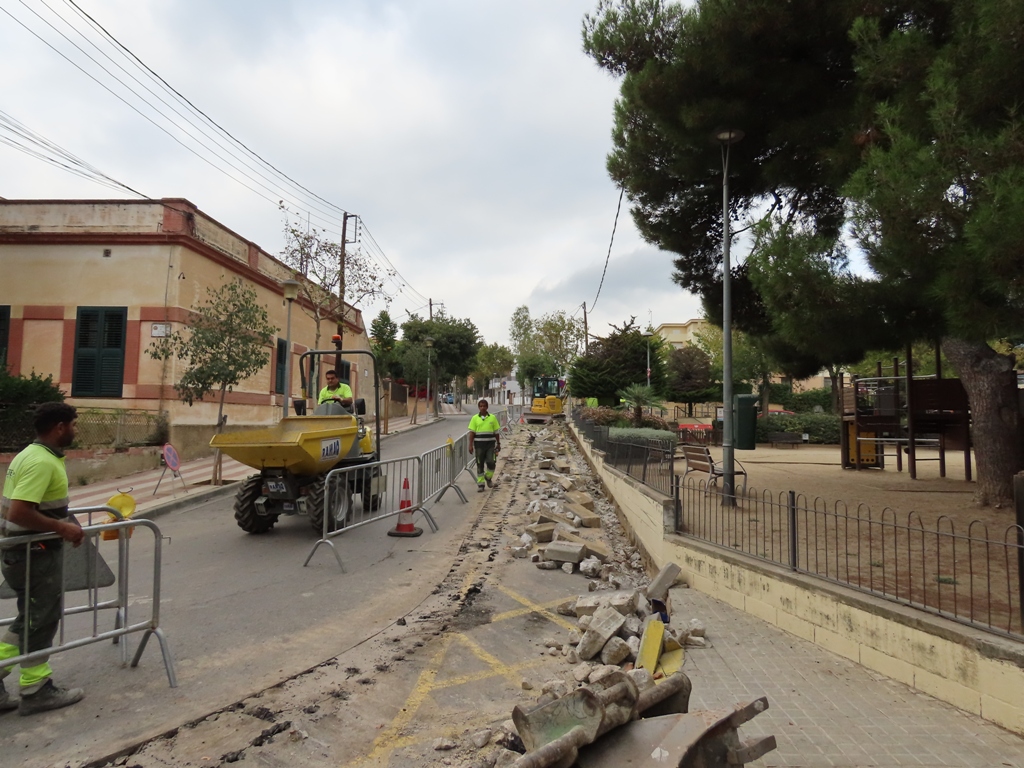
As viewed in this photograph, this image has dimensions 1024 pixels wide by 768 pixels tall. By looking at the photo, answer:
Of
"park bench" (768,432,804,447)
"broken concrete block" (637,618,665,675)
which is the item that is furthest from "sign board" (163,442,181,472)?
"park bench" (768,432,804,447)

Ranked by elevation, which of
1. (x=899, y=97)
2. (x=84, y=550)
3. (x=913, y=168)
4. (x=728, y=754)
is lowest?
A: (x=728, y=754)

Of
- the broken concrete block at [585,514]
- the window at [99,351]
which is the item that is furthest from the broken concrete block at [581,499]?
the window at [99,351]

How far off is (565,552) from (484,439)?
562 cm

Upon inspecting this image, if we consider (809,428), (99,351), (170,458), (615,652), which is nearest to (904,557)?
(615,652)

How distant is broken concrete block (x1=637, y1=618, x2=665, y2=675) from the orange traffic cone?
195 inches

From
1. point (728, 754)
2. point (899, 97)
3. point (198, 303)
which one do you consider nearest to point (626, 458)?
point (899, 97)

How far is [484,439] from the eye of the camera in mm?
12742

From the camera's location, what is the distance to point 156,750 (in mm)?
3326

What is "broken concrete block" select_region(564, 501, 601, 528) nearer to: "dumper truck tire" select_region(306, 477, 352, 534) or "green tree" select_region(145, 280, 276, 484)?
"dumper truck tire" select_region(306, 477, 352, 534)

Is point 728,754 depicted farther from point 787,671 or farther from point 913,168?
point 913,168

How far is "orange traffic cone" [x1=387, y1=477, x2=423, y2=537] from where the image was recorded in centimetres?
890

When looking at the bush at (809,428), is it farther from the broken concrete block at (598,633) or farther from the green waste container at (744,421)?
the broken concrete block at (598,633)

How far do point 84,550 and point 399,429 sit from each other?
2659 cm

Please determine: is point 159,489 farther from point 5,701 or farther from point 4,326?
point 5,701
